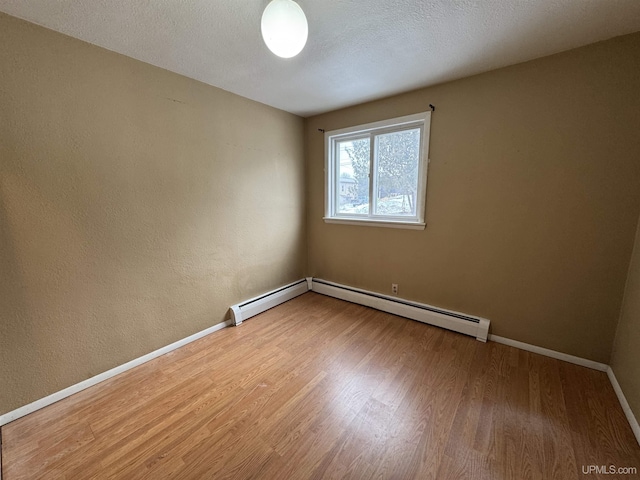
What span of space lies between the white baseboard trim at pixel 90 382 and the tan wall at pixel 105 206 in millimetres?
37

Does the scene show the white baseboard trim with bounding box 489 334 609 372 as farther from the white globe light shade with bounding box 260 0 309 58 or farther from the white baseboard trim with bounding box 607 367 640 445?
the white globe light shade with bounding box 260 0 309 58

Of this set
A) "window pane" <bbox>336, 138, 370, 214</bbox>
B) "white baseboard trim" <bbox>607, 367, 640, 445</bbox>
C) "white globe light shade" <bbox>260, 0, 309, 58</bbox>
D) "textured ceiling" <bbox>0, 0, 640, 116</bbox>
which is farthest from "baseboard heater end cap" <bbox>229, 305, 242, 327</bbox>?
"white baseboard trim" <bbox>607, 367, 640, 445</bbox>

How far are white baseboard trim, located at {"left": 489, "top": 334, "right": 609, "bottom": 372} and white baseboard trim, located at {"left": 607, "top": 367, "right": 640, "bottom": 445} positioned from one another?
0.06 meters

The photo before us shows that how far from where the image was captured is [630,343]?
1573mm

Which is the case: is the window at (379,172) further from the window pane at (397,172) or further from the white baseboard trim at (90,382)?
the white baseboard trim at (90,382)

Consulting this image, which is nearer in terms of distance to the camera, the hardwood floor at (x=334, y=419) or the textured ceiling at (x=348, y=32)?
the hardwood floor at (x=334, y=419)

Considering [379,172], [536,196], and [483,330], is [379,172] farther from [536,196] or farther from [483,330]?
[483,330]

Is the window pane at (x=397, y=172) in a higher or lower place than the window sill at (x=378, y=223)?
higher

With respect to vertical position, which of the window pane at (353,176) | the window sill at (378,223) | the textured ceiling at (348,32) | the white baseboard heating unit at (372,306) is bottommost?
the white baseboard heating unit at (372,306)

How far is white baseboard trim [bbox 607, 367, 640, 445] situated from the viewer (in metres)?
1.37

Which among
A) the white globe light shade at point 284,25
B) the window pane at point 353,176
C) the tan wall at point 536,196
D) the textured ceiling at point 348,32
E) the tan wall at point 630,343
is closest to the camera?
the white globe light shade at point 284,25

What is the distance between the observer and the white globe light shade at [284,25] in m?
1.13

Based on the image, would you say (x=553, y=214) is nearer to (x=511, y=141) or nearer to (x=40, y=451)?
(x=511, y=141)

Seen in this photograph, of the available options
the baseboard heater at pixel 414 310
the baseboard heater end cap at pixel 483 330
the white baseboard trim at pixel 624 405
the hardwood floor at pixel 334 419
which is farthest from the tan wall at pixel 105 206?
the white baseboard trim at pixel 624 405
